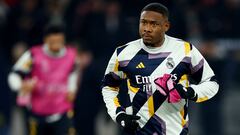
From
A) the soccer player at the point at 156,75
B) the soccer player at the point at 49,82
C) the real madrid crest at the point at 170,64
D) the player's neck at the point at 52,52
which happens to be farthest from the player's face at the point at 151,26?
the player's neck at the point at 52,52

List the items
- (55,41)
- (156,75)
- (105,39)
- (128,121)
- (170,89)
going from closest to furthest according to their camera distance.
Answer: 1. (170,89)
2. (128,121)
3. (156,75)
4. (55,41)
5. (105,39)

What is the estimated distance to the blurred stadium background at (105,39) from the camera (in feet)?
45.3

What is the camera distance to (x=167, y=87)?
23.2 ft

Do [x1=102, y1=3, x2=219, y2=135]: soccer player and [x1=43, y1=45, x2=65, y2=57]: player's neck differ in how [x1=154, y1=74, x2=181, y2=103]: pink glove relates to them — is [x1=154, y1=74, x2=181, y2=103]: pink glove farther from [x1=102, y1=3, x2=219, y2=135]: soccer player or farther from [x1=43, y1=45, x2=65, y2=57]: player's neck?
[x1=43, y1=45, x2=65, y2=57]: player's neck

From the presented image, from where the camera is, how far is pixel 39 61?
11.3m

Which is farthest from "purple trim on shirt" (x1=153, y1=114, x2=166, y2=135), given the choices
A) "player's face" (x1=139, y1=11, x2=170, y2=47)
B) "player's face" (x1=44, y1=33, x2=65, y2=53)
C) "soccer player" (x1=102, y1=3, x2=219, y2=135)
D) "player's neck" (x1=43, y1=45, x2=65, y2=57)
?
"player's neck" (x1=43, y1=45, x2=65, y2=57)

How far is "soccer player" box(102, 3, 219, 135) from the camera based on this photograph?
24.2 feet

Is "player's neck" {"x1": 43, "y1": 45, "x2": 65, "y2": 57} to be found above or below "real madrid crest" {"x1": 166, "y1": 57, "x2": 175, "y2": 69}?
below

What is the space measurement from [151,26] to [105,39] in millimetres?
6617

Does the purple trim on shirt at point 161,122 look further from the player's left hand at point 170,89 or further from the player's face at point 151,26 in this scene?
the player's face at point 151,26

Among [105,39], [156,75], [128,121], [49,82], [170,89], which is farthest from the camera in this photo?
[105,39]

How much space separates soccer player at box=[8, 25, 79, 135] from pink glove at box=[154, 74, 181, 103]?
4.04 meters

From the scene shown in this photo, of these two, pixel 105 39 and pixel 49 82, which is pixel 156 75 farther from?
pixel 105 39

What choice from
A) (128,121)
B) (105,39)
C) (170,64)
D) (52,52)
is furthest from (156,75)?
(105,39)
